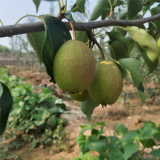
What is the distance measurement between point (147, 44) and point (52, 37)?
420 millimetres

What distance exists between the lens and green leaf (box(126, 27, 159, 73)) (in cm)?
69

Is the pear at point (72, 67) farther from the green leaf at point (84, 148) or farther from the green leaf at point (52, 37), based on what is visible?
the green leaf at point (84, 148)

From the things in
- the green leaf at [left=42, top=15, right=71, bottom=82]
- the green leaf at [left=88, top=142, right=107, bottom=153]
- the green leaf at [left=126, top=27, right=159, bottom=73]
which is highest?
the green leaf at [left=42, top=15, right=71, bottom=82]

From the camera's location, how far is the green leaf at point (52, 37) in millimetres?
475

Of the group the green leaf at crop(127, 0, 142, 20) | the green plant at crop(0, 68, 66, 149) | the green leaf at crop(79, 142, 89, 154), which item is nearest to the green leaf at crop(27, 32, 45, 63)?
the green leaf at crop(127, 0, 142, 20)

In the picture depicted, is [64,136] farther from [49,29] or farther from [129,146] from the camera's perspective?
[49,29]

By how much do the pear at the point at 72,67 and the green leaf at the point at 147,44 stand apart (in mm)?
322

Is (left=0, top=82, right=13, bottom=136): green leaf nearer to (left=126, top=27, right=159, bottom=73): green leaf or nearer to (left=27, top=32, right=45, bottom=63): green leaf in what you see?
(left=27, top=32, right=45, bottom=63): green leaf

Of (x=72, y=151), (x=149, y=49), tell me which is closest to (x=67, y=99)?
(x=72, y=151)

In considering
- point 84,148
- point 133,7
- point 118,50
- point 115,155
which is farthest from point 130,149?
point 133,7

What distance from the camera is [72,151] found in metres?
2.71

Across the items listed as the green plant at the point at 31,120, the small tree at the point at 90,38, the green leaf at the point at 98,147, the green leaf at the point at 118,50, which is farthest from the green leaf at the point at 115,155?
the green plant at the point at 31,120

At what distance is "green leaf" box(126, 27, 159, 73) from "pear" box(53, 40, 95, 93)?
1.06ft

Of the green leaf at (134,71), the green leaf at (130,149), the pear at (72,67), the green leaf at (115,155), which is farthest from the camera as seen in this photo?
the green leaf at (115,155)
